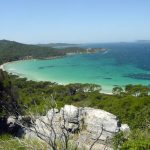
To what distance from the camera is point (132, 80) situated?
90.8 metres

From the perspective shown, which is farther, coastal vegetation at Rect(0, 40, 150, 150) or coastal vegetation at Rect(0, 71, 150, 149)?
coastal vegetation at Rect(0, 71, 150, 149)

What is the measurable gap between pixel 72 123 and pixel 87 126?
1299 mm

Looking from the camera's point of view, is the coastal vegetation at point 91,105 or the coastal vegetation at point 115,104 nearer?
the coastal vegetation at point 91,105

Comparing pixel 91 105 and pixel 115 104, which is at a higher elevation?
pixel 115 104

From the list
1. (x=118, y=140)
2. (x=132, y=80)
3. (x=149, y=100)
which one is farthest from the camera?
(x=132, y=80)

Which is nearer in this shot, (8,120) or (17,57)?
(8,120)

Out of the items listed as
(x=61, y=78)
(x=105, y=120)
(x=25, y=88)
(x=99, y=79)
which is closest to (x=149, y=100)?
(x=105, y=120)

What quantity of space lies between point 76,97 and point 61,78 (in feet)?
135

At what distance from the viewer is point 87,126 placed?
27688mm

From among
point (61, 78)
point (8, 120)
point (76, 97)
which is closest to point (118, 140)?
point (8, 120)

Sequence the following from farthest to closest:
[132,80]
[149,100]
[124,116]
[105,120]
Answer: [132,80] → [149,100] → [124,116] → [105,120]

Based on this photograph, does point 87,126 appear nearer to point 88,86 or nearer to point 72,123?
point 72,123

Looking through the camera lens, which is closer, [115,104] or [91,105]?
[115,104]

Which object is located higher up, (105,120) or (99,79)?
(105,120)
